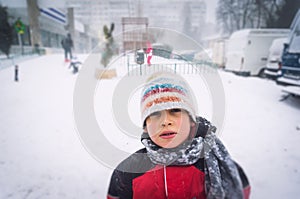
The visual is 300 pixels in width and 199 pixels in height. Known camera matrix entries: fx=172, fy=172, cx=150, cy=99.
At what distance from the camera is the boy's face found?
2.38 feet

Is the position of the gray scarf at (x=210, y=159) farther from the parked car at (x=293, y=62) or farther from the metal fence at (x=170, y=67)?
the parked car at (x=293, y=62)

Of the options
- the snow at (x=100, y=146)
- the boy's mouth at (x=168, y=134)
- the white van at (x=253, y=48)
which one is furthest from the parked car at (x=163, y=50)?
the white van at (x=253, y=48)

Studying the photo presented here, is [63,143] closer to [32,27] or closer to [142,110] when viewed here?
[142,110]

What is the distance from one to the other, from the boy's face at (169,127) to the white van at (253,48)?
25.1ft

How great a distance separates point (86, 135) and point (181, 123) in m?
0.48

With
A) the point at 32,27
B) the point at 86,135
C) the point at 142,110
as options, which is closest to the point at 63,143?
the point at 86,135

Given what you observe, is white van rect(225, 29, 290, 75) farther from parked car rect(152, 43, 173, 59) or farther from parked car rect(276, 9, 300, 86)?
parked car rect(152, 43, 173, 59)

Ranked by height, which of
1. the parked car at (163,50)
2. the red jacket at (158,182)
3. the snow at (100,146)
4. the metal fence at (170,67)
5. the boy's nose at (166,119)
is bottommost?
the snow at (100,146)

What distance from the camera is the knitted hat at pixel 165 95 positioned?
2.42ft

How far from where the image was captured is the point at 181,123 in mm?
750

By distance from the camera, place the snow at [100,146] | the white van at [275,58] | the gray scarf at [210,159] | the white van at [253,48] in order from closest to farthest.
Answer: the gray scarf at [210,159], the snow at [100,146], the white van at [275,58], the white van at [253,48]

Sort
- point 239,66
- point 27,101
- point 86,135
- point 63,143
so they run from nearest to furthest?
point 86,135 → point 63,143 → point 27,101 → point 239,66

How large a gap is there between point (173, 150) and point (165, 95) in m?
0.24

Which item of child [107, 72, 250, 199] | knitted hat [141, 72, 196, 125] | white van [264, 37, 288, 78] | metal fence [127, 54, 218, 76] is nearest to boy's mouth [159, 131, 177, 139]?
child [107, 72, 250, 199]
